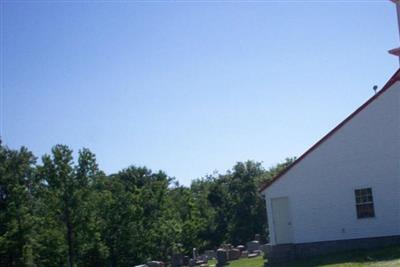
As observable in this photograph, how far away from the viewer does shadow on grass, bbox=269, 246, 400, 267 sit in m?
19.1

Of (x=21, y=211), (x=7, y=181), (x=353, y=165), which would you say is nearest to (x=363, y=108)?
(x=353, y=165)

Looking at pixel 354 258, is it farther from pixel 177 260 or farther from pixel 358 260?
pixel 177 260

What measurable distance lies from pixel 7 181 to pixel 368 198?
2166 centimetres

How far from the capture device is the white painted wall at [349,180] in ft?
74.9

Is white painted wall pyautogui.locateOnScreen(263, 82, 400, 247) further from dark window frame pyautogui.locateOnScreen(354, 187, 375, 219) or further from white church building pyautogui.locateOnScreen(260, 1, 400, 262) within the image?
dark window frame pyautogui.locateOnScreen(354, 187, 375, 219)

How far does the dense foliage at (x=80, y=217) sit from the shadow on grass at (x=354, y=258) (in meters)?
11.6

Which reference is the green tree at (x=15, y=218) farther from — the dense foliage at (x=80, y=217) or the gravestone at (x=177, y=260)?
the gravestone at (x=177, y=260)

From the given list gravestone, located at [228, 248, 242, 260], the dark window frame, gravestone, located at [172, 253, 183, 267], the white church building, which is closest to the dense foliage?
gravestone, located at [172, 253, 183, 267]

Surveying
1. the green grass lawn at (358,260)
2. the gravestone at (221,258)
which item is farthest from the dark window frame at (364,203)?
the gravestone at (221,258)

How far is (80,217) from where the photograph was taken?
29.2 m

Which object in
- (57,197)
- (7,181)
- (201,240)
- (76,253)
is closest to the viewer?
(57,197)

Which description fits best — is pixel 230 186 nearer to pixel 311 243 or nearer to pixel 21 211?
pixel 21 211

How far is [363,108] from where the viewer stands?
2322 cm

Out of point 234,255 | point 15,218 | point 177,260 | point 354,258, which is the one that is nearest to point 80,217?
point 15,218
